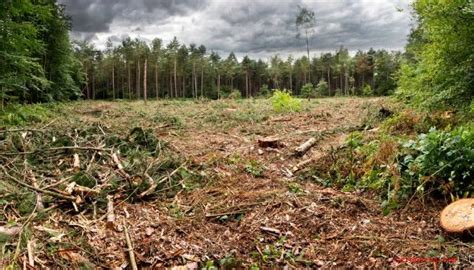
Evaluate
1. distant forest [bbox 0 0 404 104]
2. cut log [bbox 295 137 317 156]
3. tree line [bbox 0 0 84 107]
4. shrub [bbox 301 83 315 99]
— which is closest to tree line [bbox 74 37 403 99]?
distant forest [bbox 0 0 404 104]

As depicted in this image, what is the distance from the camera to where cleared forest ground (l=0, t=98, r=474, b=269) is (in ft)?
11.7

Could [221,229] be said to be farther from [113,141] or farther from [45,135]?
[45,135]

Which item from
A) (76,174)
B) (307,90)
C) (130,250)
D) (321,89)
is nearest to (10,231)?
(130,250)

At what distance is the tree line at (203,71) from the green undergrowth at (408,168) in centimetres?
3819

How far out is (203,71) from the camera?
51.9m

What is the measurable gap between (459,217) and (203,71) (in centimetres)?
4989

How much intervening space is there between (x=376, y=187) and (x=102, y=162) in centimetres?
451

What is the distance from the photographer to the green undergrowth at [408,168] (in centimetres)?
425

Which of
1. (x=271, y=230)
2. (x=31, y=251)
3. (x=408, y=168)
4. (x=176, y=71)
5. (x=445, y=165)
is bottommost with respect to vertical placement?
(x=271, y=230)

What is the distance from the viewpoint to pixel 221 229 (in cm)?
429

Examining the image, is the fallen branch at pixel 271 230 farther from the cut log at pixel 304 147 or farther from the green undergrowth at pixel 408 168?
the cut log at pixel 304 147

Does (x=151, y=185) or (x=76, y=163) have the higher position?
(x=76, y=163)

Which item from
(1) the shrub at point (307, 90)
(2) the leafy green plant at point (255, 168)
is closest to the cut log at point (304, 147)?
(2) the leafy green plant at point (255, 168)

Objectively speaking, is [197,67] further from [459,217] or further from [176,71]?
[459,217]
